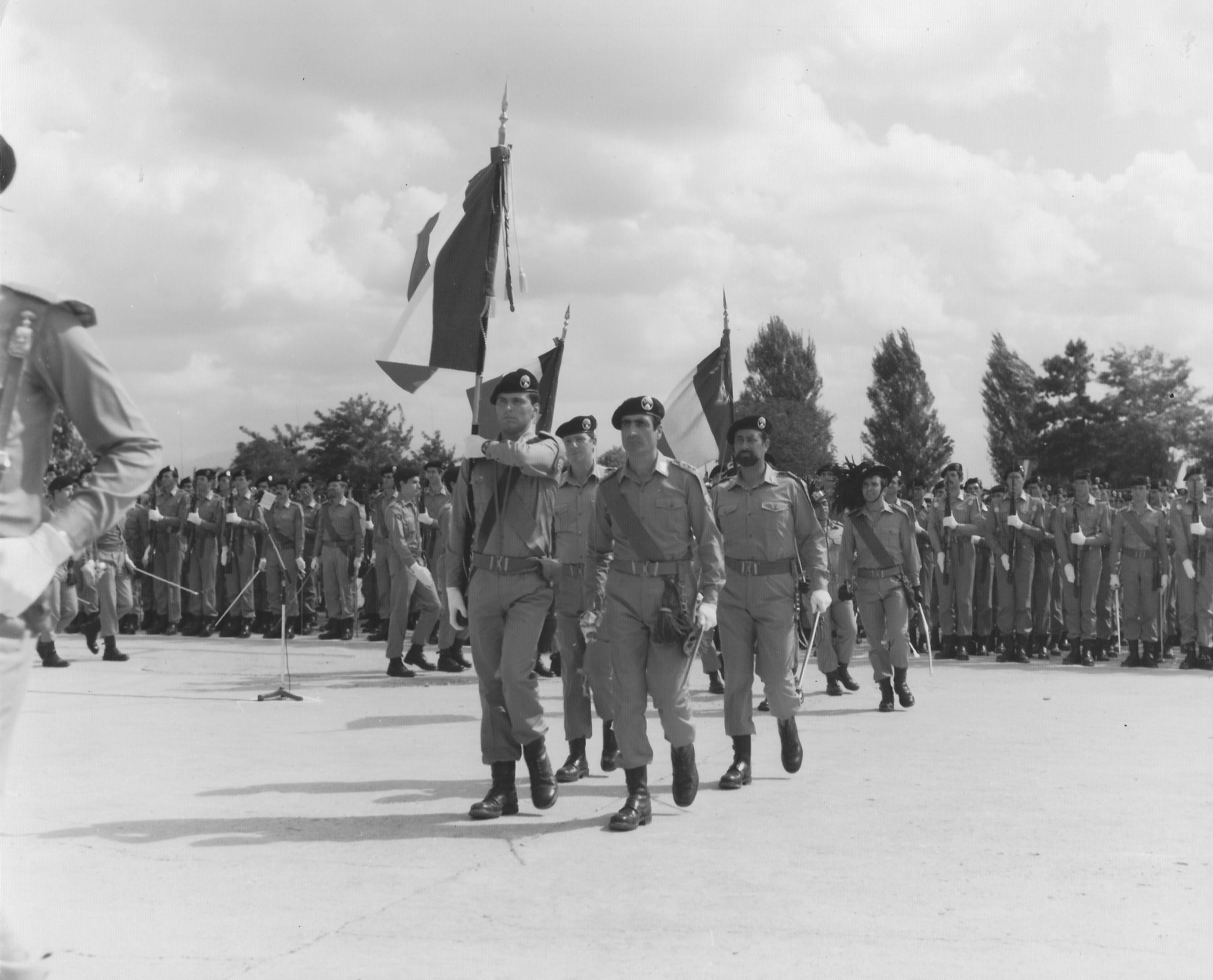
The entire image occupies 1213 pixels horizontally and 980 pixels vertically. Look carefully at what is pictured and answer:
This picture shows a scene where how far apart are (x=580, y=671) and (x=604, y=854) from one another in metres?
2.17

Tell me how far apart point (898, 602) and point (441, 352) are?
4.44m

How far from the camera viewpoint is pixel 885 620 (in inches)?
445

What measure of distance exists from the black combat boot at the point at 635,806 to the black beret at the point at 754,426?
2.37 meters

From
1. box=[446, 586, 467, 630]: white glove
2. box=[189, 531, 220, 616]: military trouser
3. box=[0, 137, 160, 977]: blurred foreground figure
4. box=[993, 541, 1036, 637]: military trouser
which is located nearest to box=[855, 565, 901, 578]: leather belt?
box=[446, 586, 467, 630]: white glove

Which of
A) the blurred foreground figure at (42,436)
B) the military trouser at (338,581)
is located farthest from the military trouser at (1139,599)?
the blurred foreground figure at (42,436)

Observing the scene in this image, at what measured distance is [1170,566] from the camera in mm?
15734

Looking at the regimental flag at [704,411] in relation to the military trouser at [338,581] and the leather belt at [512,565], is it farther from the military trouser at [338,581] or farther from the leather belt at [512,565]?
the leather belt at [512,565]

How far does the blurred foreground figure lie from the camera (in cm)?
288

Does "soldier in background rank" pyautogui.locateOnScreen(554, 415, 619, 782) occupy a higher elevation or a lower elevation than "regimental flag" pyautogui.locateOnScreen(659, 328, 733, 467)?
lower

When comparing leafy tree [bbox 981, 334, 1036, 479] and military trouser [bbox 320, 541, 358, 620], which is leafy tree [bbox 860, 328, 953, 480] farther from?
military trouser [bbox 320, 541, 358, 620]

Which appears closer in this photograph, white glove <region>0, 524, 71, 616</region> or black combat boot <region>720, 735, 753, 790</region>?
white glove <region>0, 524, 71, 616</region>

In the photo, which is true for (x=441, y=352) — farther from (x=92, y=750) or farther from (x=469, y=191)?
(x=92, y=750)

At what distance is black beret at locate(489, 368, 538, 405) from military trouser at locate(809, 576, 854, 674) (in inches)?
221

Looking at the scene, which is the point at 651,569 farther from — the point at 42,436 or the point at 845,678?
the point at 845,678
